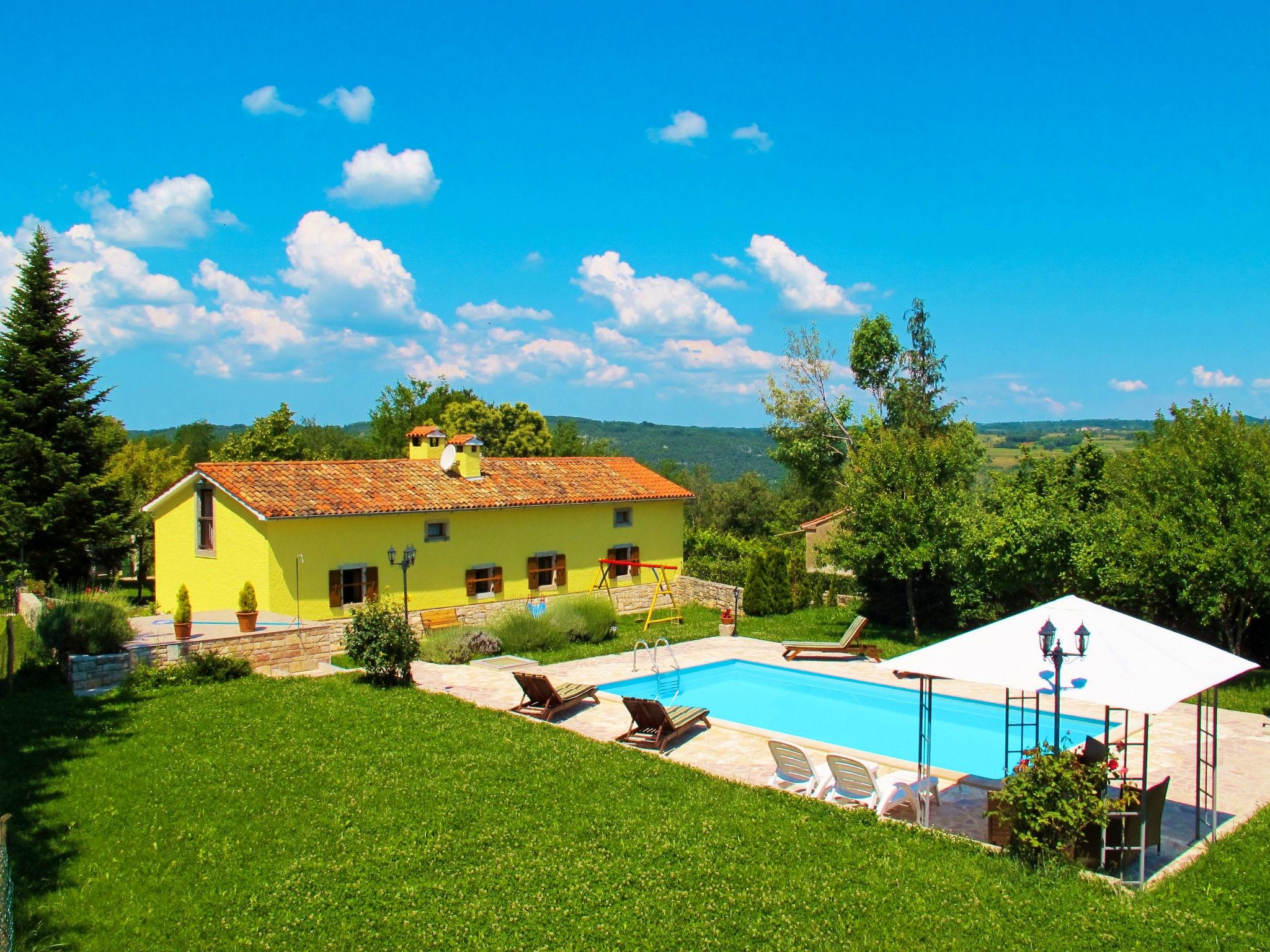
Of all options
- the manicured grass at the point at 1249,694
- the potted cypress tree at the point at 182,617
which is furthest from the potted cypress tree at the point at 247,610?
the manicured grass at the point at 1249,694

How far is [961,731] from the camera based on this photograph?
46.5ft

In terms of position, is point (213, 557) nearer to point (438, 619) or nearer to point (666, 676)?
point (438, 619)

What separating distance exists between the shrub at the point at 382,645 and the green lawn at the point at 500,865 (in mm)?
3673

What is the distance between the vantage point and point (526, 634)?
1955 cm

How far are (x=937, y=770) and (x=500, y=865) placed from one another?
576 cm

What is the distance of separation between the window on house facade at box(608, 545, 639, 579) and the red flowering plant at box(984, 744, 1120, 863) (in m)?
21.0

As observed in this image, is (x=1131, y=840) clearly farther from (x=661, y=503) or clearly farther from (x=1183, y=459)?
(x=661, y=503)

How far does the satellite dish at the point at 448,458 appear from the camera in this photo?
25.6 meters

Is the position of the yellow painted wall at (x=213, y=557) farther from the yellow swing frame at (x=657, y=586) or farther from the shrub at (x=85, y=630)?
the yellow swing frame at (x=657, y=586)

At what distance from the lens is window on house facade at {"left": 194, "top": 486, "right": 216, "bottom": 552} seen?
73.4ft

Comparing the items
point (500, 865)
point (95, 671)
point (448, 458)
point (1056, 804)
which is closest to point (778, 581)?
point (448, 458)

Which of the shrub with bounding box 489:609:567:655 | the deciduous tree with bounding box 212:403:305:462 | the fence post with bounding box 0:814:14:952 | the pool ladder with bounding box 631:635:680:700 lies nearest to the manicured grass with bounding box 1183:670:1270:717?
the pool ladder with bounding box 631:635:680:700

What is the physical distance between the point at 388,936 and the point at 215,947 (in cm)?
116

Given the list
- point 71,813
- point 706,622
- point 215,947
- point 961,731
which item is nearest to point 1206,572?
point 961,731
